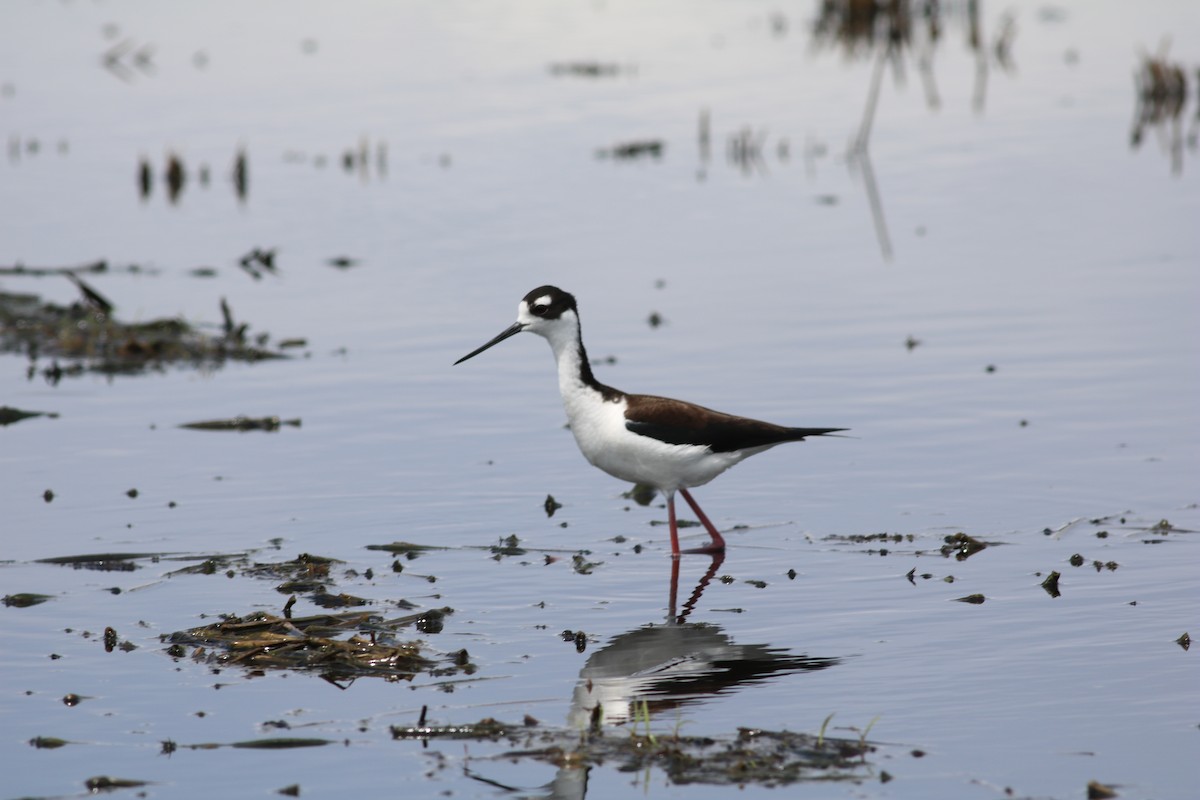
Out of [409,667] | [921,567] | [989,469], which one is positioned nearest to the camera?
[409,667]

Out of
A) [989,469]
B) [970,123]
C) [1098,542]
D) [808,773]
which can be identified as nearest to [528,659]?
[808,773]

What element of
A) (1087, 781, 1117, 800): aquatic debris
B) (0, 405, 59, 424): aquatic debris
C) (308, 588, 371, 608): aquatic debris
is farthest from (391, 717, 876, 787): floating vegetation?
(0, 405, 59, 424): aquatic debris

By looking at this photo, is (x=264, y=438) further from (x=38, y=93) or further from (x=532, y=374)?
(x=38, y=93)

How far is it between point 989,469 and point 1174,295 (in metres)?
5.22

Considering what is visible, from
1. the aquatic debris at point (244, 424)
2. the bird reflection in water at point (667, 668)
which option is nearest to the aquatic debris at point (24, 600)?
the bird reflection in water at point (667, 668)

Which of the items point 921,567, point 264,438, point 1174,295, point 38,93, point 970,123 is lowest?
point 921,567

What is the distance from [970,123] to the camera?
2478 cm

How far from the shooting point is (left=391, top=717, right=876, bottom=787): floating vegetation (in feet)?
21.6

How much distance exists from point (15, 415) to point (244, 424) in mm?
1929

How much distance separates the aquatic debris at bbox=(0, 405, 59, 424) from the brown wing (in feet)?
18.2

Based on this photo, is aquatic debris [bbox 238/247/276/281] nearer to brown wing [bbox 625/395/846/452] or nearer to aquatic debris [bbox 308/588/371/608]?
brown wing [bbox 625/395/846/452]

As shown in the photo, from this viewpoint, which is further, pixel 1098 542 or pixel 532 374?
pixel 532 374

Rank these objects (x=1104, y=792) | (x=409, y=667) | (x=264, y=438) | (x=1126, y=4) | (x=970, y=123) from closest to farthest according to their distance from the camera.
→ (x=1104, y=792), (x=409, y=667), (x=264, y=438), (x=970, y=123), (x=1126, y=4)

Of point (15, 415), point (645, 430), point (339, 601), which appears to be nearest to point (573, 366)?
point (645, 430)
